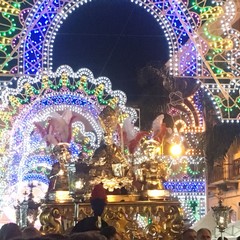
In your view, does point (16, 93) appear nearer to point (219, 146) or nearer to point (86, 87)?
point (86, 87)

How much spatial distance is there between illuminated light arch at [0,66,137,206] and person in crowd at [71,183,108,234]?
8325 mm

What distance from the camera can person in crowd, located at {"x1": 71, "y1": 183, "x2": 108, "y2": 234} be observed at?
15.5ft

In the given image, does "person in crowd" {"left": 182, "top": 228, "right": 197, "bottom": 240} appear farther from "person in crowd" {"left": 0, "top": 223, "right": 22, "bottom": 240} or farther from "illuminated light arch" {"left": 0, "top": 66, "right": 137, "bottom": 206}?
"illuminated light arch" {"left": 0, "top": 66, "right": 137, "bottom": 206}

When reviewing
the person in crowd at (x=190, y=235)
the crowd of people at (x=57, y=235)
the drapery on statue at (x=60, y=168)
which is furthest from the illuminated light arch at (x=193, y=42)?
the crowd of people at (x=57, y=235)

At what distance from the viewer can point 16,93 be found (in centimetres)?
1391

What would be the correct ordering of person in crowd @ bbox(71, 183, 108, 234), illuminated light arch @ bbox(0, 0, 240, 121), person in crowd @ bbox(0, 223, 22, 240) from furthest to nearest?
1. illuminated light arch @ bbox(0, 0, 240, 121)
2. person in crowd @ bbox(0, 223, 22, 240)
3. person in crowd @ bbox(71, 183, 108, 234)

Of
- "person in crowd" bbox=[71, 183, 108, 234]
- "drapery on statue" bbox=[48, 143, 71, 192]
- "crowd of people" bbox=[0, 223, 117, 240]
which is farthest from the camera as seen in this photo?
"drapery on statue" bbox=[48, 143, 71, 192]

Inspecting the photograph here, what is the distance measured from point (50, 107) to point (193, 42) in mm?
4388

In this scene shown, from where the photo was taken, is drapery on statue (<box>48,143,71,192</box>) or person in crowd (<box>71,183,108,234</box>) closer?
person in crowd (<box>71,183,108,234</box>)

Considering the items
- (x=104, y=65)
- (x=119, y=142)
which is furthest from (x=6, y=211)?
(x=119, y=142)

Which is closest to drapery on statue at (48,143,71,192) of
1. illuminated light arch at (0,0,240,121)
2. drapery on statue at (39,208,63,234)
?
drapery on statue at (39,208,63,234)

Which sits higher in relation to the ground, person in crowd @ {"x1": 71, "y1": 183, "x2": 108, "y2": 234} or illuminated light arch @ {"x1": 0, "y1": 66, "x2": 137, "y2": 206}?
illuminated light arch @ {"x1": 0, "y1": 66, "x2": 137, "y2": 206}

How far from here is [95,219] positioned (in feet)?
16.1

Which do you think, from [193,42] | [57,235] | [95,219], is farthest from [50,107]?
[57,235]
